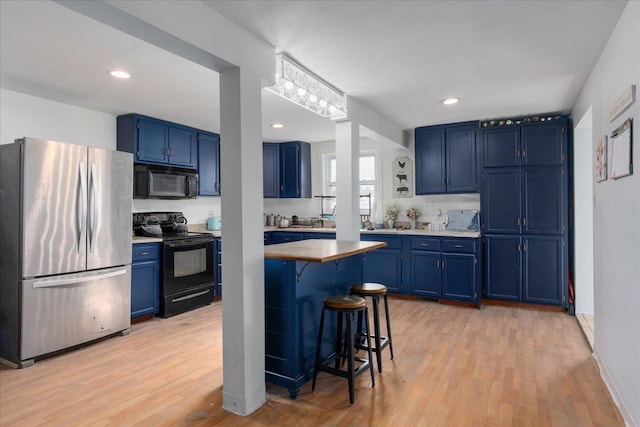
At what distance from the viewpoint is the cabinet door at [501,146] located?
4.57 metres

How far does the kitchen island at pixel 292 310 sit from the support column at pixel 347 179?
110cm

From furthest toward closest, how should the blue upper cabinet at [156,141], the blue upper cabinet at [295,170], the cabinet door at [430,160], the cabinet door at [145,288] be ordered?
the blue upper cabinet at [295,170] → the cabinet door at [430,160] → the blue upper cabinet at [156,141] → the cabinet door at [145,288]

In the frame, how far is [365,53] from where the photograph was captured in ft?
8.90

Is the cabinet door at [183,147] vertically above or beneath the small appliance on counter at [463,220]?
above

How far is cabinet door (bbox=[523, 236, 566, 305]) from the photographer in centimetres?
434

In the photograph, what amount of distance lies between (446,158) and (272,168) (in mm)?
2714

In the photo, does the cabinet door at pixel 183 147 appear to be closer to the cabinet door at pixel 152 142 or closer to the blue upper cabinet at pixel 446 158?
the cabinet door at pixel 152 142

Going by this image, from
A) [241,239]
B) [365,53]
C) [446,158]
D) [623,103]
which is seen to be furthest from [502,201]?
[241,239]

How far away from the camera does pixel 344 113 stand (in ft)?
12.0

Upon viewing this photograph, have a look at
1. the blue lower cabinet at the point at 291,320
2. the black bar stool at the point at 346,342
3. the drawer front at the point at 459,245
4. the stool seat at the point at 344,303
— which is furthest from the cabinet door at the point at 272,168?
the stool seat at the point at 344,303

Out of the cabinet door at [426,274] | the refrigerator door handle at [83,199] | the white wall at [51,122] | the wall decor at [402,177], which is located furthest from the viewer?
the wall decor at [402,177]

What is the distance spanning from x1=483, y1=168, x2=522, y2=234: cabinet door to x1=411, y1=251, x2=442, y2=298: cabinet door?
2.51 feet

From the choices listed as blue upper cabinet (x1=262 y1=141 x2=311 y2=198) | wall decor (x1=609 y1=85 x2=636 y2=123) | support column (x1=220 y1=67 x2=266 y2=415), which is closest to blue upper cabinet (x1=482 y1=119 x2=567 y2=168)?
wall decor (x1=609 y1=85 x2=636 y2=123)

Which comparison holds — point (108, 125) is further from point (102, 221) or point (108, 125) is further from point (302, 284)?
point (302, 284)
